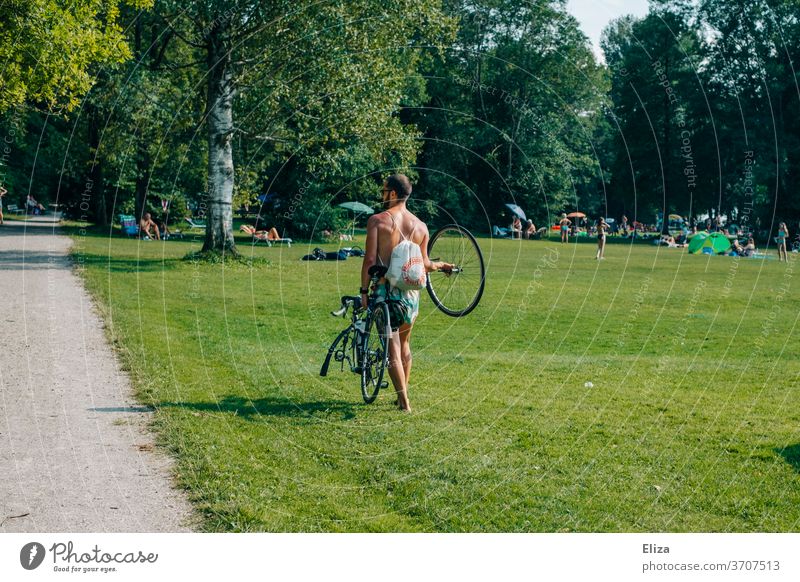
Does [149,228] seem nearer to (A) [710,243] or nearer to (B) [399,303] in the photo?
(A) [710,243]

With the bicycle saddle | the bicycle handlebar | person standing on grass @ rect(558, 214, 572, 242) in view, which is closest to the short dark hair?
the bicycle saddle

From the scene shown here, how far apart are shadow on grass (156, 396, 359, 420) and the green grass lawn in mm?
34

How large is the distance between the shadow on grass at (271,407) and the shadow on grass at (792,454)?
431cm

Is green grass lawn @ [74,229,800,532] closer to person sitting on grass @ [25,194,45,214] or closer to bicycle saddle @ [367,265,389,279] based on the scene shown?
bicycle saddle @ [367,265,389,279]

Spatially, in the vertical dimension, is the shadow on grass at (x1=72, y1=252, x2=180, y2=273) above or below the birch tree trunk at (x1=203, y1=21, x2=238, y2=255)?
below

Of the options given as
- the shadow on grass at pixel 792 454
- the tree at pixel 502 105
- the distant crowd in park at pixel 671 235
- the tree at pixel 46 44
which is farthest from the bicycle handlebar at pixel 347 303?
the tree at pixel 502 105

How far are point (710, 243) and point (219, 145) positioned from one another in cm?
3175

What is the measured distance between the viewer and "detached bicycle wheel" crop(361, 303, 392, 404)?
10.1 meters

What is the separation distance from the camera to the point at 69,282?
80.4 feet

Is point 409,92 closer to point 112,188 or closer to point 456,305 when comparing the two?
point 112,188

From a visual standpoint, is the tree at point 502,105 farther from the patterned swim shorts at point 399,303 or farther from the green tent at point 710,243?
the patterned swim shorts at point 399,303

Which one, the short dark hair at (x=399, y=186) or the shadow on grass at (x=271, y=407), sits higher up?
the short dark hair at (x=399, y=186)

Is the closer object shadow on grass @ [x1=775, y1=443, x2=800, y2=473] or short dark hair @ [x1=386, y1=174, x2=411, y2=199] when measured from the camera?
shadow on grass @ [x1=775, y1=443, x2=800, y2=473]

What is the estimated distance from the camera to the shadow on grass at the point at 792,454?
8586 millimetres
